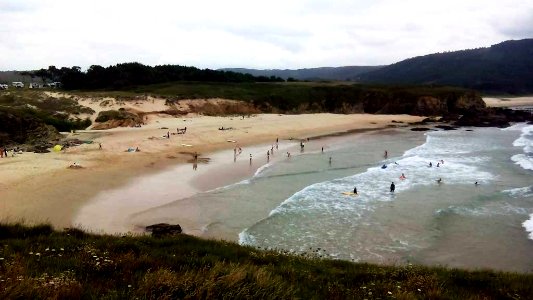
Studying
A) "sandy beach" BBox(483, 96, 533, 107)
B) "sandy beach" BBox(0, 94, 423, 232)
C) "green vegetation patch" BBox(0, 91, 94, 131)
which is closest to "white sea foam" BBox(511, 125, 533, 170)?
"sandy beach" BBox(0, 94, 423, 232)

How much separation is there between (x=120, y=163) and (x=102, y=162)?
1.20 m

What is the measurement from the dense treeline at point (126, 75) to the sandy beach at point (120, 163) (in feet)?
84.0

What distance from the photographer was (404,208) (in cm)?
2230

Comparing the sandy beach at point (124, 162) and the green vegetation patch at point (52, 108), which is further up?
the green vegetation patch at point (52, 108)

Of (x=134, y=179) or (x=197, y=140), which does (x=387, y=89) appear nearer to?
(x=197, y=140)

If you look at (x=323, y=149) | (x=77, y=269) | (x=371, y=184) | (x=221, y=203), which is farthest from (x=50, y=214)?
(x=323, y=149)

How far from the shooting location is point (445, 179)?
29.2 metres

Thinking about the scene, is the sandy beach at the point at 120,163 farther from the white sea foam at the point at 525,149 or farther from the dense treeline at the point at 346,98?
the white sea foam at the point at 525,149

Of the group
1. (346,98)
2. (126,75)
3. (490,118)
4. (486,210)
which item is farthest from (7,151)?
(490,118)

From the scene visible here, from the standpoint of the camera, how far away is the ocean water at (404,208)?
1653cm

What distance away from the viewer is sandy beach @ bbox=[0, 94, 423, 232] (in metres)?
20.5

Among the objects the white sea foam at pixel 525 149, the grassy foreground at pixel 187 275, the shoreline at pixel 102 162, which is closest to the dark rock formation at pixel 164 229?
the shoreline at pixel 102 162

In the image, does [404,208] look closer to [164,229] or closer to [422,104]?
[164,229]

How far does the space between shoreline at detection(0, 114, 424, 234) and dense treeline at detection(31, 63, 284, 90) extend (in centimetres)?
2946
